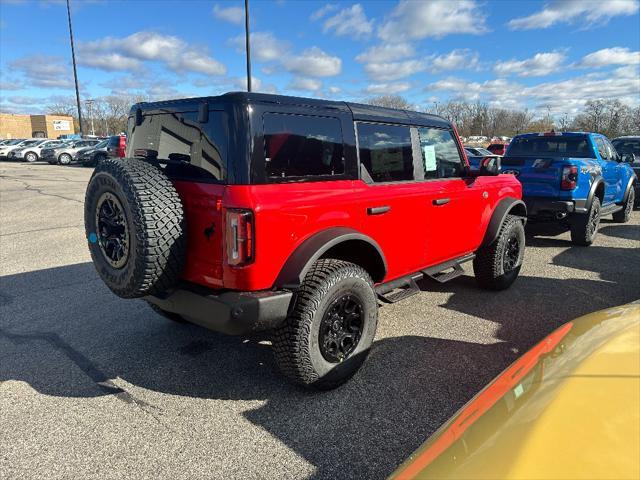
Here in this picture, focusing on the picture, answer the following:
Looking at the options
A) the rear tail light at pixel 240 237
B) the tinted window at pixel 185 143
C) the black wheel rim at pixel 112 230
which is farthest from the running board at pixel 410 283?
the black wheel rim at pixel 112 230

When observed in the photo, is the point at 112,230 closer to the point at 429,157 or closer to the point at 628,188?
the point at 429,157

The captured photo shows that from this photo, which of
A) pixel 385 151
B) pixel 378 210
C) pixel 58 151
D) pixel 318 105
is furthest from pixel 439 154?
pixel 58 151

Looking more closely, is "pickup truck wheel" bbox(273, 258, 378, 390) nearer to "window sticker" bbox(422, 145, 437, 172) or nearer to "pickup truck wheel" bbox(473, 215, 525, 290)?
"window sticker" bbox(422, 145, 437, 172)

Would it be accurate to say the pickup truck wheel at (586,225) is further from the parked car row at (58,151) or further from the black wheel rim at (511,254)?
the parked car row at (58,151)

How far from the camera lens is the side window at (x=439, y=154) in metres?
4.11

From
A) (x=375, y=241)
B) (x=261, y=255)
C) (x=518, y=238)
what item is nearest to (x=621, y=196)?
(x=518, y=238)

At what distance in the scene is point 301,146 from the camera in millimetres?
3004

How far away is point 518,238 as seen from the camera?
525cm

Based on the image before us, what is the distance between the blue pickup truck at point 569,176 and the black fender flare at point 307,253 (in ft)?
16.9

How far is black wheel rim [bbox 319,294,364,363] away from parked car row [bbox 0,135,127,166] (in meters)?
26.4

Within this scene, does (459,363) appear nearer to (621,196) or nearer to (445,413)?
(445,413)

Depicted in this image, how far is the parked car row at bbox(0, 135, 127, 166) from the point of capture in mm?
27391

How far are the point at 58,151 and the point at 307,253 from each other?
3178 centimetres

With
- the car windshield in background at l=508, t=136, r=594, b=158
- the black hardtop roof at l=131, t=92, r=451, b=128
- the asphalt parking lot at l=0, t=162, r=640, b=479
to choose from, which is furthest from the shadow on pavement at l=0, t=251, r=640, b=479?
the car windshield in background at l=508, t=136, r=594, b=158
